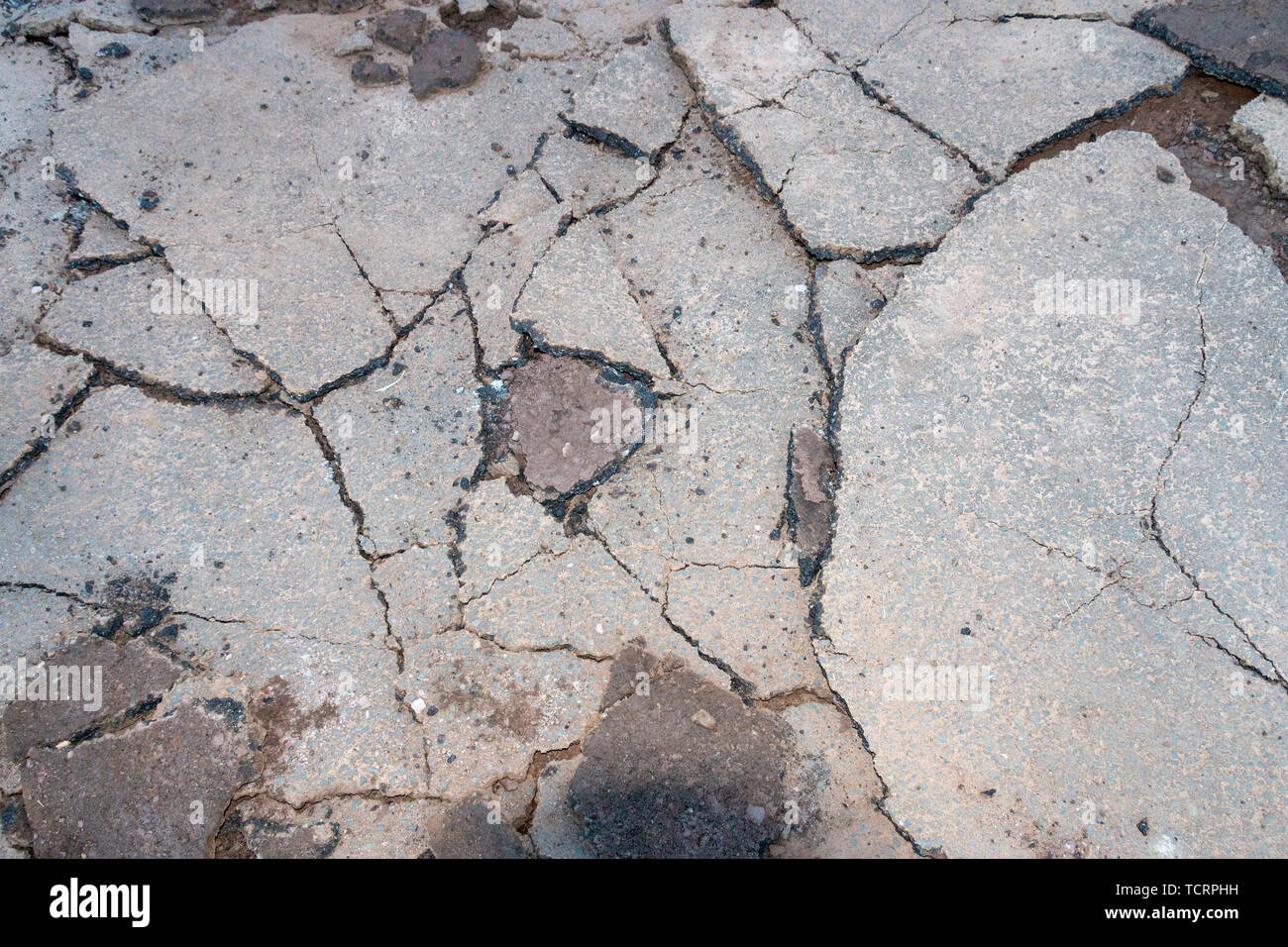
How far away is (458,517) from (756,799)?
1.25m

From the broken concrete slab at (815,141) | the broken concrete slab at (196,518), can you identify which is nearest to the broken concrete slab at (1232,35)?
the broken concrete slab at (815,141)

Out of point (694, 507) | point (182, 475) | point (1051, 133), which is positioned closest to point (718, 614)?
point (694, 507)

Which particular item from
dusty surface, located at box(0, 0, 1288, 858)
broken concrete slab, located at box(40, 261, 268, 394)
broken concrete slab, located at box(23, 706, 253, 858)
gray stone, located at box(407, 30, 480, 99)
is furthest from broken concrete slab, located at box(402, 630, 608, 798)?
gray stone, located at box(407, 30, 480, 99)

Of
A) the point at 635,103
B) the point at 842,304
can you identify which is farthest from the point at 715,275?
the point at 635,103

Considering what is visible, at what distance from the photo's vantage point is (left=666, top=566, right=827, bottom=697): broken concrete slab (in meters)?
2.32

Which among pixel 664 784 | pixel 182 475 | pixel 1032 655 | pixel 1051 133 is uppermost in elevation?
pixel 1051 133

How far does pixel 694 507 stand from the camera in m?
2.53

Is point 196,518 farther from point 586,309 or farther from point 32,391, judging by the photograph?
point 586,309

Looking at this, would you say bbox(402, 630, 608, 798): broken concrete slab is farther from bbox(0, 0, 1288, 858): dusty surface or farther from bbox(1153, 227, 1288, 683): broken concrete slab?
bbox(1153, 227, 1288, 683): broken concrete slab

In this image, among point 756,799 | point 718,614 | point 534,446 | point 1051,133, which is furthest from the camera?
point 1051,133

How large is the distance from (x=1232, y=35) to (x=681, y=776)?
3.49 m

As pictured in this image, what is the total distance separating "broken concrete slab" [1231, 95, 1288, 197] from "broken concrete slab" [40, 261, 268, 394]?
12.1 feet
